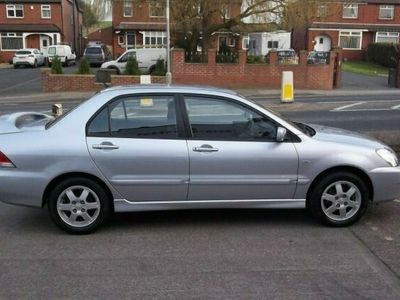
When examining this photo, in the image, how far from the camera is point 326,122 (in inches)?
506

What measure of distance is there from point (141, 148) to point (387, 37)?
53337 millimetres

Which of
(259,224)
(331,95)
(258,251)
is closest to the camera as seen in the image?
(258,251)

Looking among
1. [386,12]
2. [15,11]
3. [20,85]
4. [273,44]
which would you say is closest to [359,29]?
[386,12]

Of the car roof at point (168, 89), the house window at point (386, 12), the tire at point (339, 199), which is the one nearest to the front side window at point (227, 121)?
the car roof at point (168, 89)

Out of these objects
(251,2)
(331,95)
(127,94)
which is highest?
(251,2)

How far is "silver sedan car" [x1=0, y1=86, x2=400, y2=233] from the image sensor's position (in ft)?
16.3

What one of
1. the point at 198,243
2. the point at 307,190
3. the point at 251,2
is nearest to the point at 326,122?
the point at 307,190

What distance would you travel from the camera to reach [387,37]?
53.2m

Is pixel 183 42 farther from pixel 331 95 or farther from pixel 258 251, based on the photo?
pixel 258 251

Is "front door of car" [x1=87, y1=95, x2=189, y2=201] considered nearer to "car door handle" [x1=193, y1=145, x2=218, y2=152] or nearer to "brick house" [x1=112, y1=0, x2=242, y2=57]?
"car door handle" [x1=193, y1=145, x2=218, y2=152]

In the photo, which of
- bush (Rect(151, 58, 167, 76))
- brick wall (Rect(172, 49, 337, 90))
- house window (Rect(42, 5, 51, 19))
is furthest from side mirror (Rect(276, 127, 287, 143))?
house window (Rect(42, 5, 51, 19))

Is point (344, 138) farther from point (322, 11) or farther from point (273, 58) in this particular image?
point (322, 11)

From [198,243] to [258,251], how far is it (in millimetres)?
572

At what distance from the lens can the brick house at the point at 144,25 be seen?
2536cm
